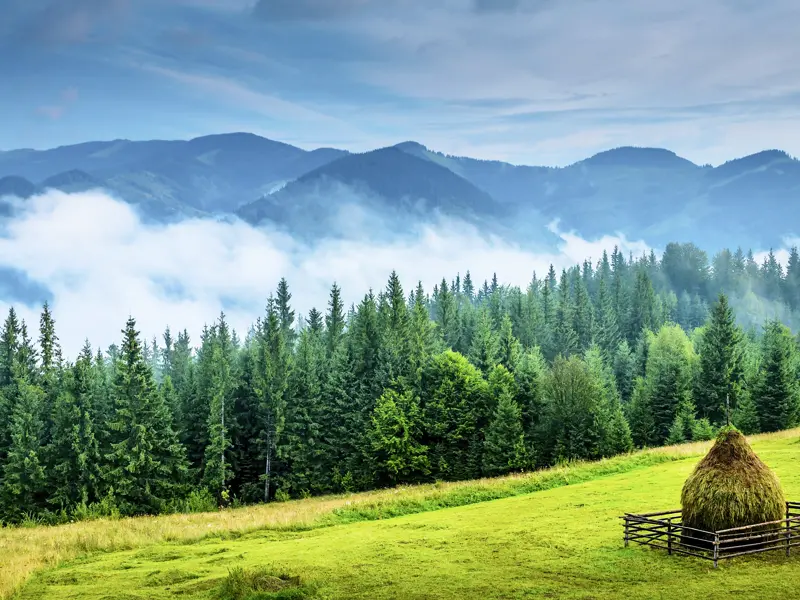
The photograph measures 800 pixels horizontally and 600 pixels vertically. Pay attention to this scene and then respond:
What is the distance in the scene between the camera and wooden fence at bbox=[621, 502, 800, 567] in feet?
97.9

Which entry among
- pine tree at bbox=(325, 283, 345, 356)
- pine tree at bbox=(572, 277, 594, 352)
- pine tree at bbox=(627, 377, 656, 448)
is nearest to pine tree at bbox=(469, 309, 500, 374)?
pine tree at bbox=(627, 377, 656, 448)

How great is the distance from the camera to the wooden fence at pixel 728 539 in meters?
29.8

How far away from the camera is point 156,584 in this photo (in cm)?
3191

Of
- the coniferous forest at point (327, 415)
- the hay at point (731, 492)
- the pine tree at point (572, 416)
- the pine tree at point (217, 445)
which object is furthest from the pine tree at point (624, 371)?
the hay at point (731, 492)

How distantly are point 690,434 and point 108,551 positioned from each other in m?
66.8

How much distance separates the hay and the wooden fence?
14.6 inches

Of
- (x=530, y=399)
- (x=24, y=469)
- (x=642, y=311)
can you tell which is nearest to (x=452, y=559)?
(x=530, y=399)

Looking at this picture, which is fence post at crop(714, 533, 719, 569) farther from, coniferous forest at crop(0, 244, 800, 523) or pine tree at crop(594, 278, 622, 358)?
pine tree at crop(594, 278, 622, 358)

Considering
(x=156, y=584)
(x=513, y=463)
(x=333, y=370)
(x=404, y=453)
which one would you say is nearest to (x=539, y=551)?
A: (x=156, y=584)

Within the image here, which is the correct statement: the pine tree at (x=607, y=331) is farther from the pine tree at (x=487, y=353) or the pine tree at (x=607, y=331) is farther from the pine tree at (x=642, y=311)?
the pine tree at (x=487, y=353)

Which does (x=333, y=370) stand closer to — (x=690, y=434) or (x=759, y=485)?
(x=690, y=434)

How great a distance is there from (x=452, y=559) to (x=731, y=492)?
38.3 feet

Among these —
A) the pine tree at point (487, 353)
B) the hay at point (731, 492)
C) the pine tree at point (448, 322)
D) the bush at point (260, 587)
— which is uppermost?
the pine tree at point (448, 322)

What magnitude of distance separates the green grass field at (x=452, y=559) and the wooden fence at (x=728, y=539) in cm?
59
